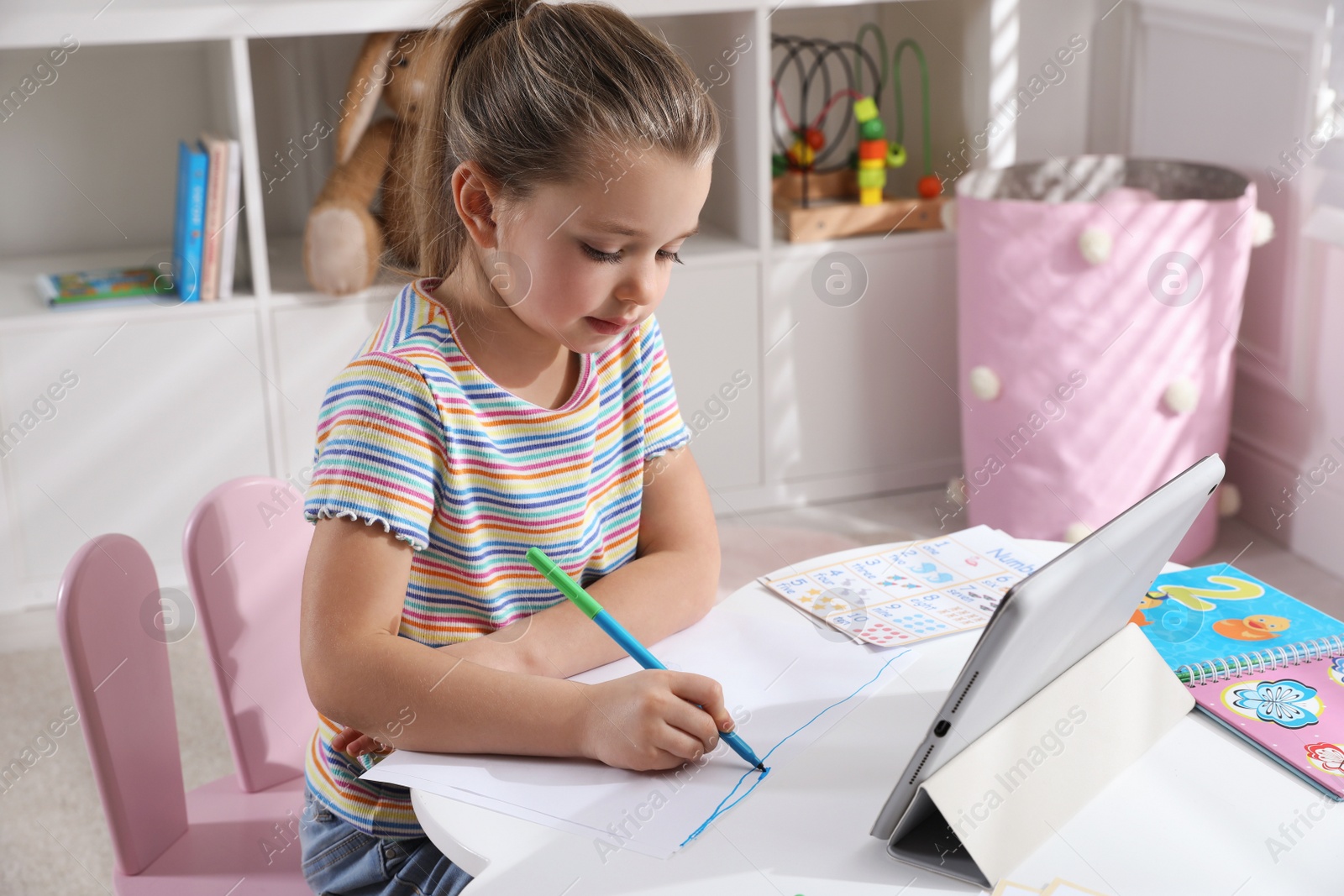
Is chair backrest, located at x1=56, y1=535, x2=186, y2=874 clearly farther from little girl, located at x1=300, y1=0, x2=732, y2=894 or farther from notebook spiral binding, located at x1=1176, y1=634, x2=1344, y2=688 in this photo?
notebook spiral binding, located at x1=1176, y1=634, x2=1344, y2=688

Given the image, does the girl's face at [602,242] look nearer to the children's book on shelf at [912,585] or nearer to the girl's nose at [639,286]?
the girl's nose at [639,286]

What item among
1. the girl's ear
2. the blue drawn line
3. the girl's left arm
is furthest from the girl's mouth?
the girl's ear

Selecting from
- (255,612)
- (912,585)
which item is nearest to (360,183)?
(255,612)

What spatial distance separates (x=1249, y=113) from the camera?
7.57 feet

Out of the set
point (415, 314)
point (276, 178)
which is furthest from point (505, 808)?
point (276, 178)

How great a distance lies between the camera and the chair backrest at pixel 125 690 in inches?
38.7

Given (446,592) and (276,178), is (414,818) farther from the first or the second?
(276,178)

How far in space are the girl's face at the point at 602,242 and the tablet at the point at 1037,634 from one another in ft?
1.19

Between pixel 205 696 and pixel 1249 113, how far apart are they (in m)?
2.02

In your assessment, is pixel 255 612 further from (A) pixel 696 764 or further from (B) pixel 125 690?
(A) pixel 696 764

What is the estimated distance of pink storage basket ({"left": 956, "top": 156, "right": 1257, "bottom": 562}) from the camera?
2109 millimetres

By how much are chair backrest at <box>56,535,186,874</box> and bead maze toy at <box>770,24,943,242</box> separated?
5.39ft

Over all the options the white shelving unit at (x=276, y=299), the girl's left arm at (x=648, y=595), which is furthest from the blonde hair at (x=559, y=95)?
the white shelving unit at (x=276, y=299)

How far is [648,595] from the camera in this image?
1.00 m
